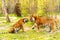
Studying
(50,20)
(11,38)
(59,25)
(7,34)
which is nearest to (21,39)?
(11,38)

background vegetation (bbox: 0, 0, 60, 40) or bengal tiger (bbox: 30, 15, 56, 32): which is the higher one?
bengal tiger (bbox: 30, 15, 56, 32)

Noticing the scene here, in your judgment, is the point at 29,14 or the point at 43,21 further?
the point at 29,14

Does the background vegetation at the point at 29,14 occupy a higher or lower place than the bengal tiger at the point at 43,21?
lower

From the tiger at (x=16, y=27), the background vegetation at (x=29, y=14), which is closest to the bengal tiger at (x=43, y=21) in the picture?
the background vegetation at (x=29, y=14)

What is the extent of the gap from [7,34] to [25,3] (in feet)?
49.6

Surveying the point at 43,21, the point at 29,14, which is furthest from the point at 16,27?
the point at 29,14

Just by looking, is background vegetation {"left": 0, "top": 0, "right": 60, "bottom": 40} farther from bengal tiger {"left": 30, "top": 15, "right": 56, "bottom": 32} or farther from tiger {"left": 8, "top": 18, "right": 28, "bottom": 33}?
bengal tiger {"left": 30, "top": 15, "right": 56, "bottom": 32}

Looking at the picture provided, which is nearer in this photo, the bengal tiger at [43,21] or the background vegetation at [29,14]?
the background vegetation at [29,14]

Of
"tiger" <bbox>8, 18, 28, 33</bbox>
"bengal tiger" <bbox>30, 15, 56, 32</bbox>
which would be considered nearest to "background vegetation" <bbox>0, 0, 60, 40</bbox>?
"tiger" <bbox>8, 18, 28, 33</bbox>

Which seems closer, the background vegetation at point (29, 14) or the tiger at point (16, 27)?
the background vegetation at point (29, 14)

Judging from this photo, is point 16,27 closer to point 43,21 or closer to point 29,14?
point 43,21

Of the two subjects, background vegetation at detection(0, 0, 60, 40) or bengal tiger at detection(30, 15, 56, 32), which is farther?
bengal tiger at detection(30, 15, 56, 32)

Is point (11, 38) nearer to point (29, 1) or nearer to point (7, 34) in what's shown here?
point (7, 34)

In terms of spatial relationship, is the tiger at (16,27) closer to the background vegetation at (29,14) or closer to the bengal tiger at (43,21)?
the background vegetation at (29,14)
